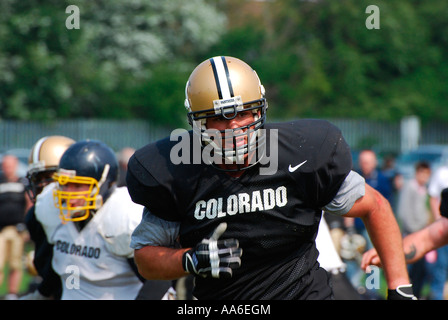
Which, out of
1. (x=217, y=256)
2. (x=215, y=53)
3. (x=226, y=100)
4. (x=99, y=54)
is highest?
(x=215, y=53)

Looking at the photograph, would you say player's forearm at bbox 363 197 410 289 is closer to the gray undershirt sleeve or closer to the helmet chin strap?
the gray undershirt sleeve

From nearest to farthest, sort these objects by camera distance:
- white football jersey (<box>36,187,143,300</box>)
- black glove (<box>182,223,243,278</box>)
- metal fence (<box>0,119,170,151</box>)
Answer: black glove (<box>182,223,243,278</box>)
white football jersey (<box>36,187,143,300</box>)
metal fence (<box>0,119,170,151</box>)

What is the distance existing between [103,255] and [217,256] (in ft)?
4.64

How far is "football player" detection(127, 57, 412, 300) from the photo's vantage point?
107 inches

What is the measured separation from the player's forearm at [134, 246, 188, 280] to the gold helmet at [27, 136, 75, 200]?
2.01 metres

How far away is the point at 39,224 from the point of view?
427cm

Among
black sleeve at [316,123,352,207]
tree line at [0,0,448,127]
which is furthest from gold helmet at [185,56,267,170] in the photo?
tree line at [0,0,448,127]

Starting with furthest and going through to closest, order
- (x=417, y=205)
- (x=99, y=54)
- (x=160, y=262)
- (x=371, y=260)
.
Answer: (x=99, y=54)
(x=417, y=205)
(x=371, y=260)
(x=160, y=262)

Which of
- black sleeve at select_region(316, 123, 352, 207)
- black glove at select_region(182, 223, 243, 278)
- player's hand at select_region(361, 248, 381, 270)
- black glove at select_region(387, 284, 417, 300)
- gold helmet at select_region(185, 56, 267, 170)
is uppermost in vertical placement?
gold helmet at select_region(185, 56, 267, 170)

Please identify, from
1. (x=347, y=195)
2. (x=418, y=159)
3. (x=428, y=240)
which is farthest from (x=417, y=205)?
(x=418, y=159)

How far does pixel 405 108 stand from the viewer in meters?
22.1

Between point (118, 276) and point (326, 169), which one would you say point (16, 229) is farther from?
point (326, 169)

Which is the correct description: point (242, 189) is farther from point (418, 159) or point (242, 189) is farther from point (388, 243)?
point (418, 159)
